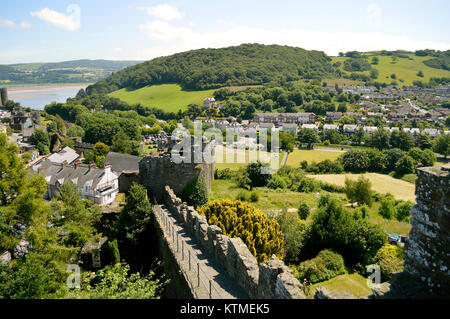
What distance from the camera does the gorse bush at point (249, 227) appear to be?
1683 cm

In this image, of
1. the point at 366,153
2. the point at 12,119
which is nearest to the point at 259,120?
the point at 366,153

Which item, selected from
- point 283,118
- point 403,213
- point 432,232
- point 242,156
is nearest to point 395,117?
point 283,118

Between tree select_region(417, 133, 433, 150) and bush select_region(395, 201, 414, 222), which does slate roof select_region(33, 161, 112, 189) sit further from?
tree select_region(417, 133, 433, 150)

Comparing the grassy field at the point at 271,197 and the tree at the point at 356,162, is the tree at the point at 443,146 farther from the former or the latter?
the grassy field at the point at 271,197

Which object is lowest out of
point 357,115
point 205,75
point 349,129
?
point 349,129

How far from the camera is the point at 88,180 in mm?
30500

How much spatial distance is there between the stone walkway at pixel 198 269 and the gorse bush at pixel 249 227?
2.42 meters

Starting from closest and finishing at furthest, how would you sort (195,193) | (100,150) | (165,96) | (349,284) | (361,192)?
(349,284) → (195,193) → (361,192) → (100,150) → (165,96)

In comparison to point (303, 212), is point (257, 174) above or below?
above

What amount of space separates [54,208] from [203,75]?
160m

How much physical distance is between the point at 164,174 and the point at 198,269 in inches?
467

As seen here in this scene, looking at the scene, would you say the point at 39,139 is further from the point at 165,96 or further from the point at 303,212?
the point at 165,96

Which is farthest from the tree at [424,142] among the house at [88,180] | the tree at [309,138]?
the house at [88,180]
